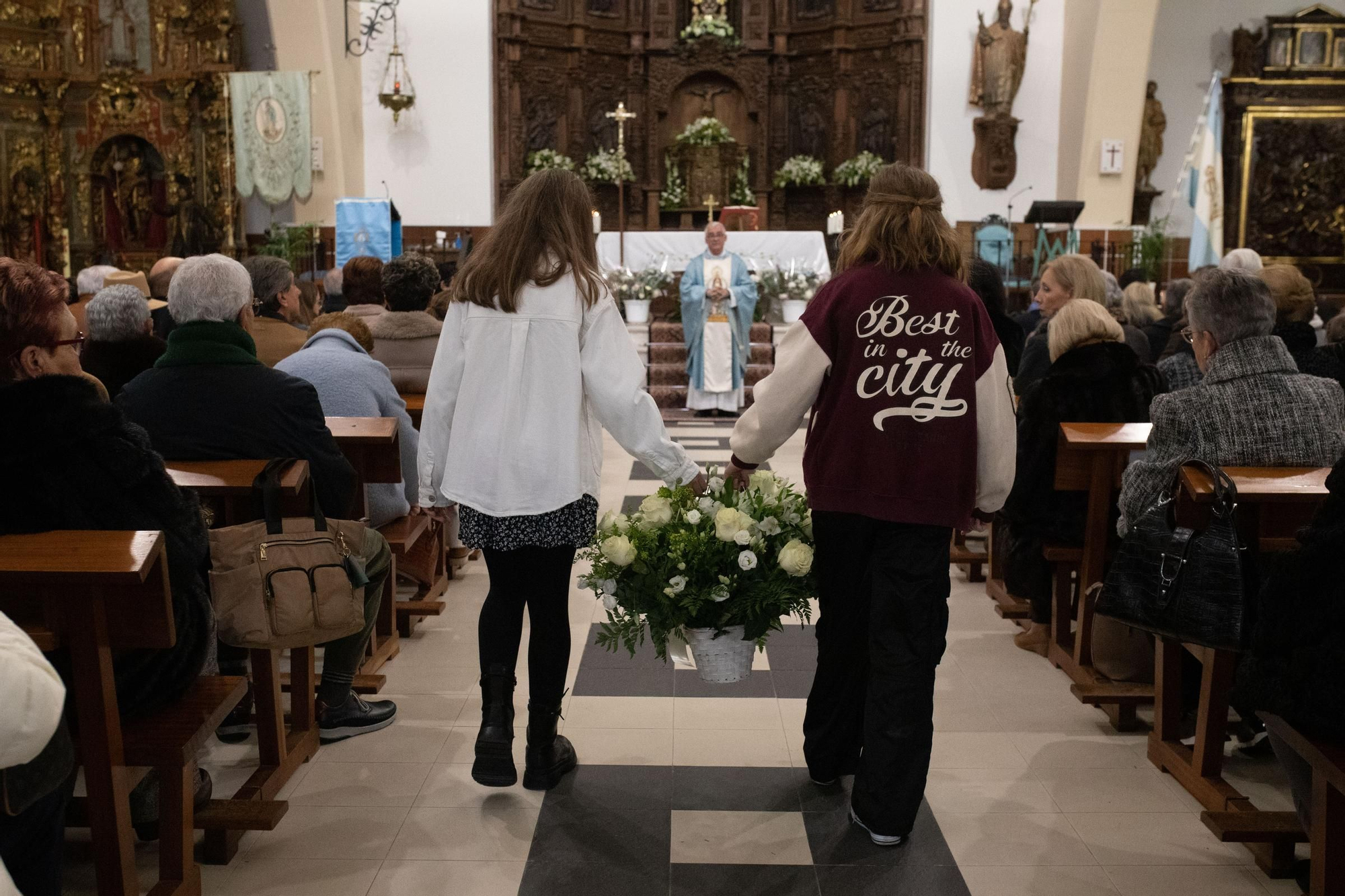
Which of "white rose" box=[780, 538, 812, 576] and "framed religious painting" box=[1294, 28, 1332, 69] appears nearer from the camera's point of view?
"white rose" box=[780, 538, 812, 576]

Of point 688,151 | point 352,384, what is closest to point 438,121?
point 688,151

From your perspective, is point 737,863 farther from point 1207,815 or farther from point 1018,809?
point 1207,815

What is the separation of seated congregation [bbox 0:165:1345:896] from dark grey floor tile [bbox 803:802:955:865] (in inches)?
1.9

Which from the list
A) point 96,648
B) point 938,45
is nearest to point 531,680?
point 96,648

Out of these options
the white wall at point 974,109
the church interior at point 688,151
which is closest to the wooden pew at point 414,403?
the church interior at point 688,151

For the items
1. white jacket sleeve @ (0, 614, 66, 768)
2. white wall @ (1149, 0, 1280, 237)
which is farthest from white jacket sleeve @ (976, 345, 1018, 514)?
white wall @ (1149, 0, 1280, 237)

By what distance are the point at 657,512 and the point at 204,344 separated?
146cm

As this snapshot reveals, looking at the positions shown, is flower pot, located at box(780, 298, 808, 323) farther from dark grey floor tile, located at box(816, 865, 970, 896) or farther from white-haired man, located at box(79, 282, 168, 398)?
dark grey floor tile, located at box(816, 865, 970, 896)

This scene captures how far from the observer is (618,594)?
3102mm

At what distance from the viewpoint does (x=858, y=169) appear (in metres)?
15.0

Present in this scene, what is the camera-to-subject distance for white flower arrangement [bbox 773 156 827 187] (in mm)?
15445

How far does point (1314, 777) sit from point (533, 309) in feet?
6.69

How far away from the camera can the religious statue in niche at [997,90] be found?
14.4 meters

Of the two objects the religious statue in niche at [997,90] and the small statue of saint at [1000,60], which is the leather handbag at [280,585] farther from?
the small statue of saint at [1000,60]
